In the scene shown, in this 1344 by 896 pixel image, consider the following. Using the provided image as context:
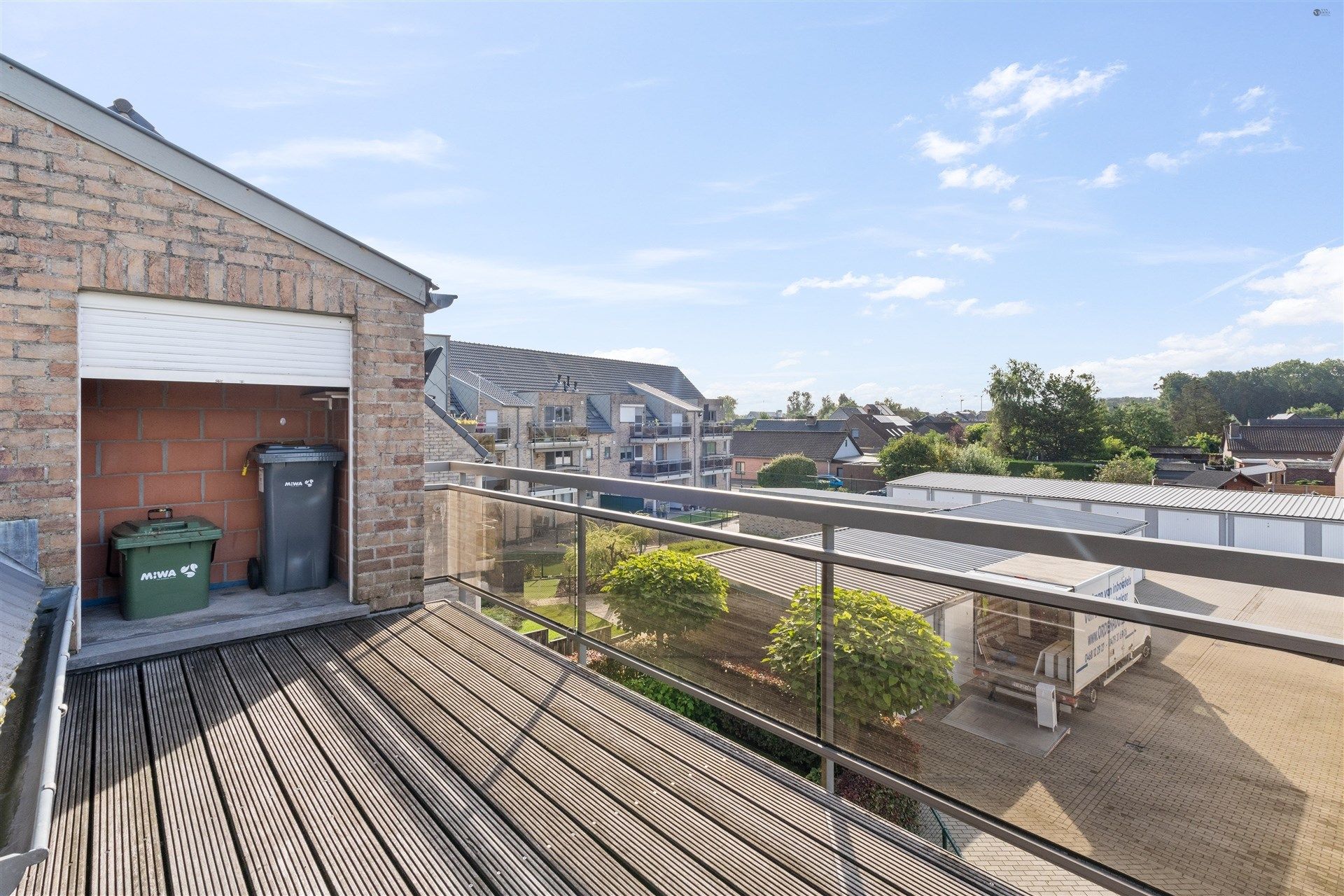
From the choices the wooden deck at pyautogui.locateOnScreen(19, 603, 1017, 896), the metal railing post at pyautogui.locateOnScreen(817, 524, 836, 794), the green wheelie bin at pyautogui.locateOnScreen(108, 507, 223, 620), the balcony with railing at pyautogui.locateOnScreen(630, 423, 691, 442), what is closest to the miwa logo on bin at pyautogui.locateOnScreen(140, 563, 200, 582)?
the green wheelie bin at pyautogui.locateOnScreen(108, 507, 223, 620)

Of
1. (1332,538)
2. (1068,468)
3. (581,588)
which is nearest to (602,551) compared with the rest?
(581,588)

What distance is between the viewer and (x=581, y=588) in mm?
3182

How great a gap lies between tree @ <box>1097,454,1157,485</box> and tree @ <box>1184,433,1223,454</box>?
867 inches

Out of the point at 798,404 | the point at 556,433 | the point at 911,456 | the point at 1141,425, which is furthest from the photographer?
the point at 798,404

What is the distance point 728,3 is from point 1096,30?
8.48 m

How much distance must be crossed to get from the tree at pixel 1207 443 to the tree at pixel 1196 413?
8.62 feet

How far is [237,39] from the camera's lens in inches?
200

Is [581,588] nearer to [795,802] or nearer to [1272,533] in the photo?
[795,802]

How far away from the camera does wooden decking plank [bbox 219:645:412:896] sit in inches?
64.5

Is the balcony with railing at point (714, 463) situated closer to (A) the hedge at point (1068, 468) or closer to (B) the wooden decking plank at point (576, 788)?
(A) the hedge at point (1068, 468)

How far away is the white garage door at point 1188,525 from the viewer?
62.1ft

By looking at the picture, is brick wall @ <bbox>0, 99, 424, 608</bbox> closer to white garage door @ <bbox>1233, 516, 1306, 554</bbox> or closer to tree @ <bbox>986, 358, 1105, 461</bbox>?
white garage door @ <bbox>1233, 516, 1306, 554</bbox>

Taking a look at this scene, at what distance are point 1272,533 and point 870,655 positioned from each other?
23.2 m

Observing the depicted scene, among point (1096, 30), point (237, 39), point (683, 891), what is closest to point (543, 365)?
point (1096, 30)
